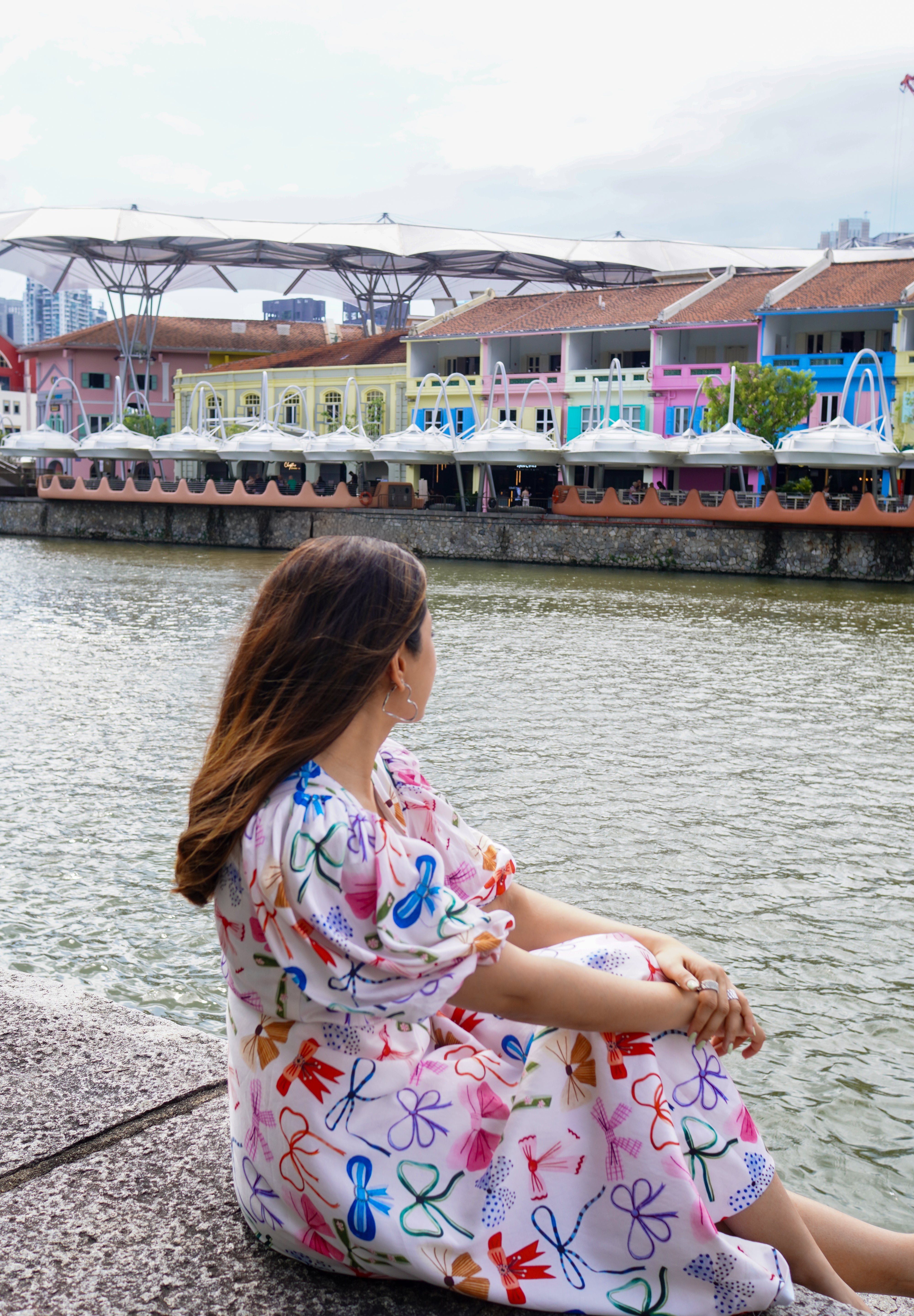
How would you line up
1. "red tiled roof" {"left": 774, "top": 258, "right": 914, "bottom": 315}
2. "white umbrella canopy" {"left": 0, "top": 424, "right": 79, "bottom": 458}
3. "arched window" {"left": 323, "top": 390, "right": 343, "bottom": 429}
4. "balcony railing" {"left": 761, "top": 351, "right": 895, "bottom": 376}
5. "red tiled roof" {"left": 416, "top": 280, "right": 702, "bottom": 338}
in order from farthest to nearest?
"arched window" {"left": 323, "top": 390, "right": 343, "bottom": 429}, "white umbrella canopy" {"left": 0, "top": 424, "right": 79, "bottom": 458}, "red tiled roof" {"left": 416, "top": 280, "right": 702, "bottom": 338}, "red tiled roof" {"left": 774, "top": 258, "right": 914, "bottom": 315}, "balcony railing" {"left": 761, "top": 351, "right": 895, "bottom": 376}

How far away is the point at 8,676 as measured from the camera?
11.7m

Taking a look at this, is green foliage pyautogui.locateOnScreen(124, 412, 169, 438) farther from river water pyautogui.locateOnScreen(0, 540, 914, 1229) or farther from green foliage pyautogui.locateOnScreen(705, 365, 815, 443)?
river water pyautogui.locateOnScreen(0, 540, 914, 1229)

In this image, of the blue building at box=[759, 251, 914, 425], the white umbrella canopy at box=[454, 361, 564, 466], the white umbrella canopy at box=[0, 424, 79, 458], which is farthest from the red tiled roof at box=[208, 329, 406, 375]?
the blue building at box=[759, 251, 914, 425]

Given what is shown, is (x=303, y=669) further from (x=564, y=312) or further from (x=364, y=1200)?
(x=564, y=312)

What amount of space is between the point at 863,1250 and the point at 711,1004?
1.72 ft

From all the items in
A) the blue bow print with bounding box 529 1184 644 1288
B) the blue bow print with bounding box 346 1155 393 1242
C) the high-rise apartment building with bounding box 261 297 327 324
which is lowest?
the blue bow print with bounding box 529 1184 644 1288

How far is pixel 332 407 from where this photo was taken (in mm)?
51688

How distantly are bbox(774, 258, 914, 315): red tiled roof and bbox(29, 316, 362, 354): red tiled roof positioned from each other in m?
27.5

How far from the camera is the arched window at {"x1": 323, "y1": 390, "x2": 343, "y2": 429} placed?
51344 millimetres

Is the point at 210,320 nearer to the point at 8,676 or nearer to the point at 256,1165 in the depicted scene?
the point at 8,676

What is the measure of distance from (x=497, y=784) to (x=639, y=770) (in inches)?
43.2

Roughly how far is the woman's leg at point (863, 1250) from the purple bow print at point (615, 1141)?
397 millimetres

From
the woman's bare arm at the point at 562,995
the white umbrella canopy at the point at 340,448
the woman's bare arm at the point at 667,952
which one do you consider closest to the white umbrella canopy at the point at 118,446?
the white umbrella canopy at the point at 340,448

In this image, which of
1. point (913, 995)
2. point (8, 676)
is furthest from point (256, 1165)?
point (8, 676)
